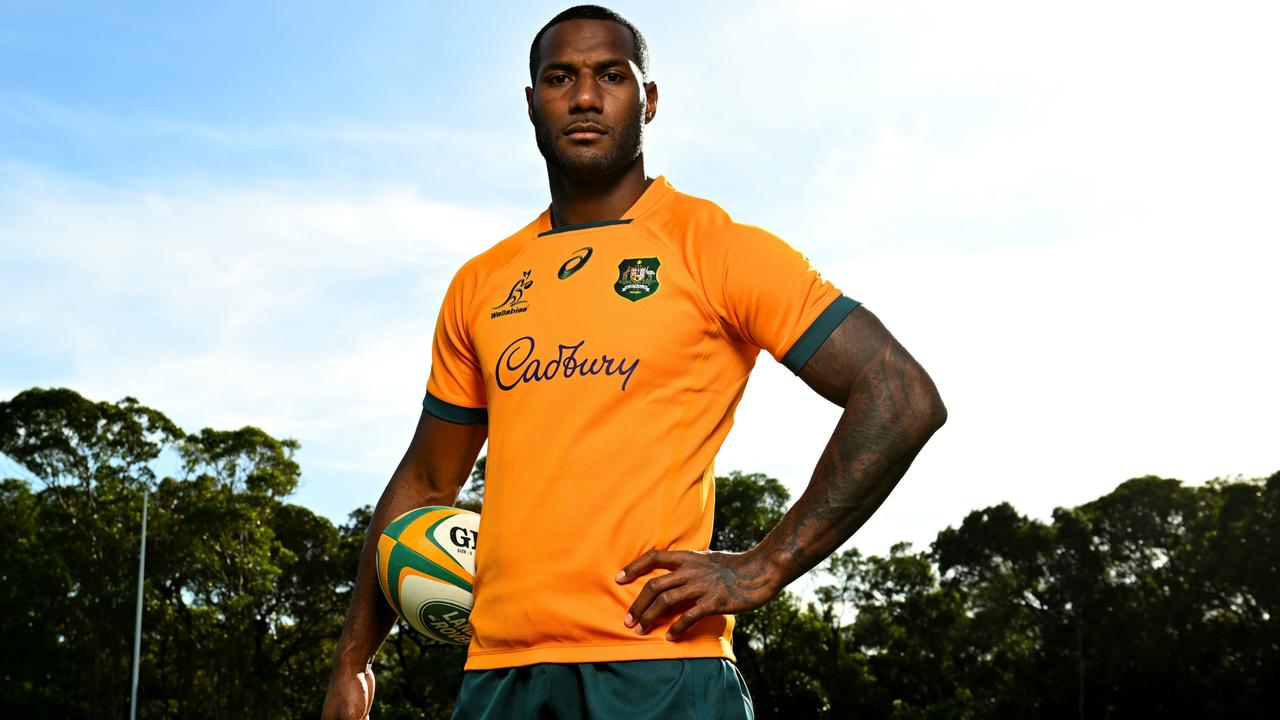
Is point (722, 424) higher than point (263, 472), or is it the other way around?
point (263, 472)

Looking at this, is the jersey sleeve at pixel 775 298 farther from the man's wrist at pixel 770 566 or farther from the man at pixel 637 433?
the man's wrist at pixel 770 566

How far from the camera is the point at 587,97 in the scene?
2838mm

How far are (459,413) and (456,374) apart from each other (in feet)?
0.34

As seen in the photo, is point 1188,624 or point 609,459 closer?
point 609,459

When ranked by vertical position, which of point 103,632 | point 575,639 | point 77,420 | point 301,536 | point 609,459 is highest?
point 77,420

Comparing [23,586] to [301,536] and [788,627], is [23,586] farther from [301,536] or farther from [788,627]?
[788,627]

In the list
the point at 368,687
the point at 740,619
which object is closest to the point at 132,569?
the point at 740,619

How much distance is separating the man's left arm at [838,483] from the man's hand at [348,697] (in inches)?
40.4

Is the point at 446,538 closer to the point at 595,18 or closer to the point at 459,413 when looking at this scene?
the point at 459,413

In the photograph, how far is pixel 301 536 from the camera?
111ft

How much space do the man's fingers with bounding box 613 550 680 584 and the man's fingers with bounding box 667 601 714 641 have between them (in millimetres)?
95

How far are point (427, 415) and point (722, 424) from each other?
0.91 m

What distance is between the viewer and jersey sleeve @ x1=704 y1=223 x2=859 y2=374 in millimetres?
2529

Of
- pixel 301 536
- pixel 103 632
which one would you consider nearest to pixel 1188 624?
pixel 301 536
